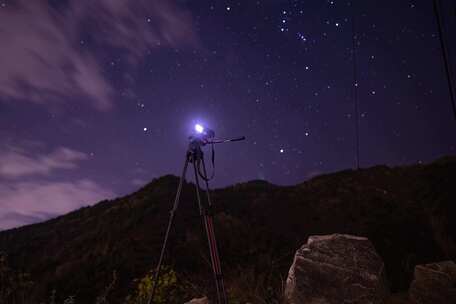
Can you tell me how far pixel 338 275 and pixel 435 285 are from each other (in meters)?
1.49

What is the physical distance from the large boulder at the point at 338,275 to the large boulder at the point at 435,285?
1.86ft

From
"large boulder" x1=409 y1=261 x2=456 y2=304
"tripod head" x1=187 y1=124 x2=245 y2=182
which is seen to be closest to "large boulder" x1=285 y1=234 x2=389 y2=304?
"large boulder" x1=409 y1=261 x2=456 y2=304

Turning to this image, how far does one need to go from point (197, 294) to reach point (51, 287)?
4.90m

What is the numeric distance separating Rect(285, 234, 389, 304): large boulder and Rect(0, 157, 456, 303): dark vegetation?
637mm

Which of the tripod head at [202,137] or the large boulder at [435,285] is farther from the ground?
the tripod head at [202,137]

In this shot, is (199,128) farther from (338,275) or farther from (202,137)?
(338,275)

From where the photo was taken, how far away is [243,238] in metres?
9.07

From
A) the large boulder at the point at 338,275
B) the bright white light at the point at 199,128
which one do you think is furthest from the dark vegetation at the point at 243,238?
the bright white light at the point at 199,128

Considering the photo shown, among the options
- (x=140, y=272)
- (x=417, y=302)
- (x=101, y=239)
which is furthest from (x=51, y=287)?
(x=417, y=302)

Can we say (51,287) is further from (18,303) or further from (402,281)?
(402,281)

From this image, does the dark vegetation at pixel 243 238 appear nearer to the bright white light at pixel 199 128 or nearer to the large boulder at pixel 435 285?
the large boulder at pixel 435 285

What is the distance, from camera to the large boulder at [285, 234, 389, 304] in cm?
416

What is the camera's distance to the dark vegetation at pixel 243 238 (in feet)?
20.7

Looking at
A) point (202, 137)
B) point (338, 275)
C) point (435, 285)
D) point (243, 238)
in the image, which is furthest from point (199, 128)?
point (243, 238)
